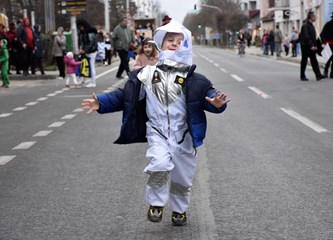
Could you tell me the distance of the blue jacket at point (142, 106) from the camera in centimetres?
503

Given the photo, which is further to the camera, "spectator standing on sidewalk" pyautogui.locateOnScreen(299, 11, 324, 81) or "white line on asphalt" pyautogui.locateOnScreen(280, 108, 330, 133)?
"spectator standing on sidewalk" pyautogui.locateOnScreen(299, 11, 324, 81)

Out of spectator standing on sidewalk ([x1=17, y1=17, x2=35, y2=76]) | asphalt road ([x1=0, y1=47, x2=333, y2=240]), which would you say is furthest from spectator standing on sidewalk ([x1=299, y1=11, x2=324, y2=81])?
spectator standing on sidewalk ([x1=17, y1=17, x2=35, y2=76])

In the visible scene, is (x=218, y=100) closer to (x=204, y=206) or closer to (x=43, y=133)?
(x=204, y=206)

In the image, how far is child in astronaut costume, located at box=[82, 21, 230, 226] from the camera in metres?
5.04

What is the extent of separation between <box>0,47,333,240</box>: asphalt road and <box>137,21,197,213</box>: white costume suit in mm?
371

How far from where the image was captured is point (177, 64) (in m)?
5.07

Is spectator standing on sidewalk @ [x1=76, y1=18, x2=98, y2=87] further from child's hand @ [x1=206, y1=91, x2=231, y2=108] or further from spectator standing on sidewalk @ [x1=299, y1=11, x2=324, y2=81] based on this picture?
child's hand @ [x1=206, y1=91, x2=231, y2=108]

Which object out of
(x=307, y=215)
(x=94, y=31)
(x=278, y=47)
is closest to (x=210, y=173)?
(x=307, y=215)

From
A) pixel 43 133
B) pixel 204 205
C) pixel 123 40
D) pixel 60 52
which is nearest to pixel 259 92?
pixel 123 40

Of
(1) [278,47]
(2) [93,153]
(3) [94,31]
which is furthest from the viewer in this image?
(1) [278,47]

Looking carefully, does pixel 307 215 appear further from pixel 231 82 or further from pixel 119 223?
pixel 231 82

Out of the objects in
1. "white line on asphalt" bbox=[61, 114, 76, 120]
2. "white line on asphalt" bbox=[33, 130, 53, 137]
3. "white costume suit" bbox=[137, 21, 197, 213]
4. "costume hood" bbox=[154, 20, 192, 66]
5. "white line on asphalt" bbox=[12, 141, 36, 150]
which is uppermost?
"costume hood" bbox=[154, 20, 192, 66]

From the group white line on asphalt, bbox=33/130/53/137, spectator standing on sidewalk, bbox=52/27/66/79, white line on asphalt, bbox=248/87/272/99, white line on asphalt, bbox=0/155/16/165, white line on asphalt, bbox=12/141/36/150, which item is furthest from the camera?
spectator standing on sidewalk, bbox=52/27/66/79

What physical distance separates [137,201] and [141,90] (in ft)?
4.23
